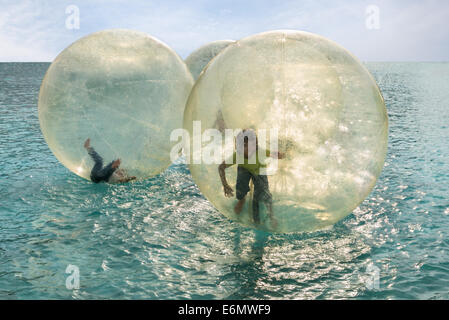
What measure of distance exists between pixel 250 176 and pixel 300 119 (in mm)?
865

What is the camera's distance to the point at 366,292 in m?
3.89

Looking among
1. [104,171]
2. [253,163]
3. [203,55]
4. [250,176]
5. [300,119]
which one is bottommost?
[104,171]

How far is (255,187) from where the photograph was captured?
14.9 ft

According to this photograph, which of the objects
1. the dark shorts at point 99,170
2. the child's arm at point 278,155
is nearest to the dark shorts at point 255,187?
the child's arm at point 278,155

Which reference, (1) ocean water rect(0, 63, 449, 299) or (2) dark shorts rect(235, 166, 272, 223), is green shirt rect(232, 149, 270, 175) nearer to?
(2) dark shorts rect(235, 166, 272, 223)

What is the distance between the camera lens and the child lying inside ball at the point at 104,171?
252 inches

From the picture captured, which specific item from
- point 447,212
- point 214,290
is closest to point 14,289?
point 214,290

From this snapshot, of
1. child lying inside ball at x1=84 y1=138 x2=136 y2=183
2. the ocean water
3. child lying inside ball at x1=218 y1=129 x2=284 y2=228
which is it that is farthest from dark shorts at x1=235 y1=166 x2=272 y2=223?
child lying inside ball at x1=84 y1=138 x2=136 y2=183

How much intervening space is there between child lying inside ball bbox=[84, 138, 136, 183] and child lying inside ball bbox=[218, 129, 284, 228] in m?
2.58

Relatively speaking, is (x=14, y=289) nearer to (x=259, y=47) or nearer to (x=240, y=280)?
(x=240, y=280)

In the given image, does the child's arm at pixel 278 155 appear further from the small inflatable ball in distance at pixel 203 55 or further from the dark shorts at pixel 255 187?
the small inflatable ball in distance at pixel 203 55

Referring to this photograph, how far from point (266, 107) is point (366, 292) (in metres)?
2.16

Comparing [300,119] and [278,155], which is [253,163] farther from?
[300,119]

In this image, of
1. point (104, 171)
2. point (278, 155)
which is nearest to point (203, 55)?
point (104, 171)
